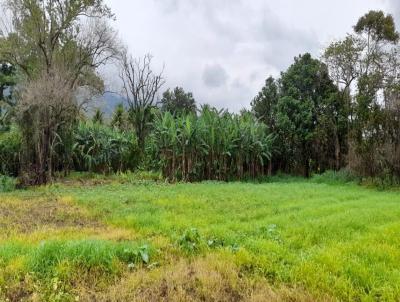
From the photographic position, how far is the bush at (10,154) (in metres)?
17.4

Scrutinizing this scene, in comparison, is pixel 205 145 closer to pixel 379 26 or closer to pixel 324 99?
pixel 324 99

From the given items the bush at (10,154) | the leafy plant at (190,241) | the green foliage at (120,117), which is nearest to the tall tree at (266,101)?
the green foliage at (120,117)

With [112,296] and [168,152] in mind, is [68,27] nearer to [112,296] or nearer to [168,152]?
[168,152]

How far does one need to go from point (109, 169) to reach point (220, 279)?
52.3 ft

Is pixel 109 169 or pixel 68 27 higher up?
pixel 68 27

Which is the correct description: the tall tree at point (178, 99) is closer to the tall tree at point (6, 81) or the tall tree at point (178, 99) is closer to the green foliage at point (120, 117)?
the green foliage at point (120, 117)

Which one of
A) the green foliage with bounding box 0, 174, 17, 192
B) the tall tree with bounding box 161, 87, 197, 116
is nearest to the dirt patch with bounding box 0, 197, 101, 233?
the green foliage with bounding box 0, 174, 17, 192

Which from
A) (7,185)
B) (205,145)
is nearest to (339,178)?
(205,145)

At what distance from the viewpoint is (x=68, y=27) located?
2069cm

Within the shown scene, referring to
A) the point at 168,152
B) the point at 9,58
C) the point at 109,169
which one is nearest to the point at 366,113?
the point at 168,152

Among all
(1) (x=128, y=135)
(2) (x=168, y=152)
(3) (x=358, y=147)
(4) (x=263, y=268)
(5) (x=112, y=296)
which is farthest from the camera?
(1) (x=128, y=135)

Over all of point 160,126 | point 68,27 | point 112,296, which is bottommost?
point 112,296

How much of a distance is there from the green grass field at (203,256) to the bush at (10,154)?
10227 millimetres

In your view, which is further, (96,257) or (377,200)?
(377,200)
